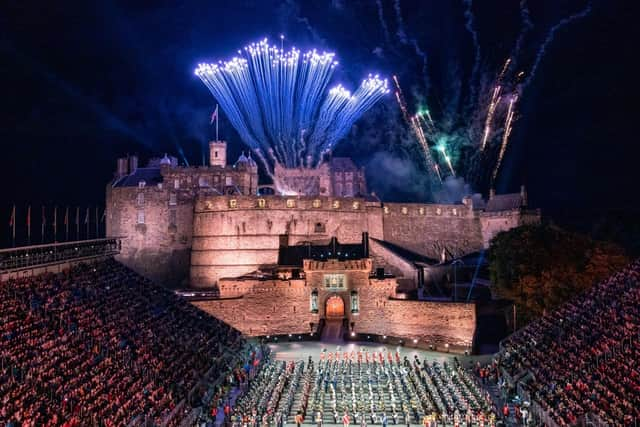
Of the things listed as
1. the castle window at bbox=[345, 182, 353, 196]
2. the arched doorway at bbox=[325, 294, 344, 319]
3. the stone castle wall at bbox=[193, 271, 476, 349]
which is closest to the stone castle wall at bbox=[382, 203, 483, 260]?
the castle window at bbox=[345, 182, 353, 196]

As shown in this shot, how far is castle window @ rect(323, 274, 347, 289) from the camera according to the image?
51844 mm

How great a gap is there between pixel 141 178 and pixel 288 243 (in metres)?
16.6

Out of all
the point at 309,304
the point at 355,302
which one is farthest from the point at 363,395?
the point at 309,304

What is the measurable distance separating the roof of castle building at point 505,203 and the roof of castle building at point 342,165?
1804 centimetres

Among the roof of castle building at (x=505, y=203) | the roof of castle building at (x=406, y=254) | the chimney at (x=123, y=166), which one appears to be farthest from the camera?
the roof of castle building at (x=505, y=203)

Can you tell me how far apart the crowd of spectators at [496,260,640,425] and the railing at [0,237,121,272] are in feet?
87.8

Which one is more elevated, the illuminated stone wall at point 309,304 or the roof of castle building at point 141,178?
the roof of castle building at point 141,178

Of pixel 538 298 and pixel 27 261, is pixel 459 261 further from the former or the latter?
pixel 27 261

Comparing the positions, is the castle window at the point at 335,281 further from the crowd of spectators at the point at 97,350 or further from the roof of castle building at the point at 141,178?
the roof of castle building at the point at 141,178

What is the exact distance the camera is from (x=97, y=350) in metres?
29.6

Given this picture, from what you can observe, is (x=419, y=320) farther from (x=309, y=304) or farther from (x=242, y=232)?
(x=242, y=232)

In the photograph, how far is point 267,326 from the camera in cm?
5128

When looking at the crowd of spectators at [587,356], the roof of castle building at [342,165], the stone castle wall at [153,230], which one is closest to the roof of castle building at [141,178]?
the stone castle wall at [153,230]

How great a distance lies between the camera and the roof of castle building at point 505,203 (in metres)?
68.4
